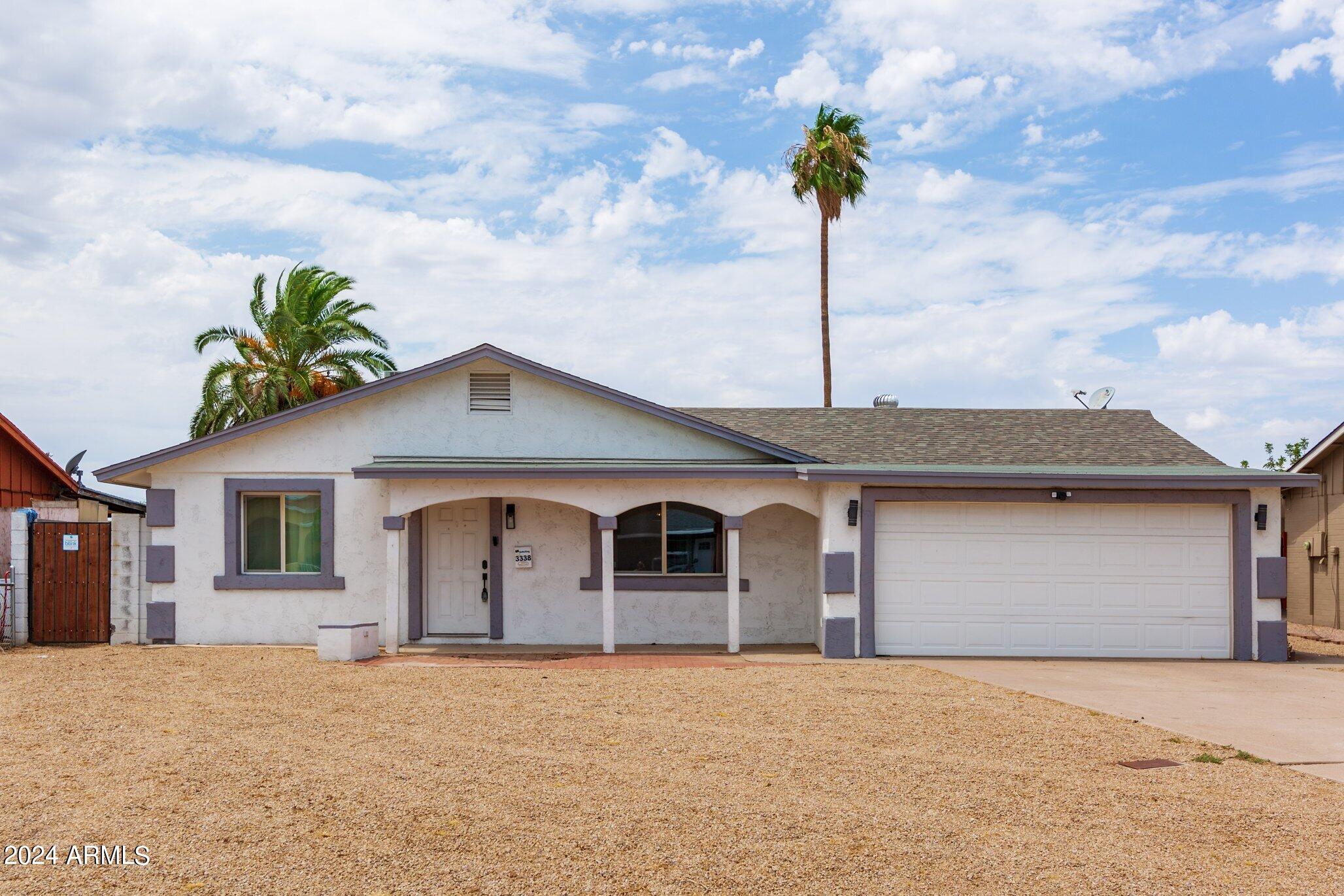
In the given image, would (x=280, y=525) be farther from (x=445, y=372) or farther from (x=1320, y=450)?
(x=1320, y=450)

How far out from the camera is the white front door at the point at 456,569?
1650 cm

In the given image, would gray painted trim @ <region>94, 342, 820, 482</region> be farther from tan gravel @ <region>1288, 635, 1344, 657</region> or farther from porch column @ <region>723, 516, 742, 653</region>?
tan gravel @ <region>1288, 635, 1344, 657</region>

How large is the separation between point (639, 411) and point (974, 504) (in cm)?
486

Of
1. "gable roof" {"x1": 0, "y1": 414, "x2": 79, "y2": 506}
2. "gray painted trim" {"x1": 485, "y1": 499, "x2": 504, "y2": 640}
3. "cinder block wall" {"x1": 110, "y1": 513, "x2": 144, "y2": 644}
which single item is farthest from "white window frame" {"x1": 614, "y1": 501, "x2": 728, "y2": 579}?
"gable roof" {"x1": 0, "y1": 414, "x2": 79, "y2": 506}

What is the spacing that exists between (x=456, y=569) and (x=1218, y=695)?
10.2 meters

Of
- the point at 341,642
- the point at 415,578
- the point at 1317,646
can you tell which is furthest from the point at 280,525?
the point at 1317,646

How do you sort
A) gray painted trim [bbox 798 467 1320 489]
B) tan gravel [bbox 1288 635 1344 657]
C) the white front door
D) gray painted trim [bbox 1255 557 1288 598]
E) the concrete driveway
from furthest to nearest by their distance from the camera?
tan gravel [bbox 1288 635 1344 657] < the white front door < gray painted trim [bbox 1255 557 1288 598] < gray painted trim [bbox 798 467 1320 489] < the concrete driveway

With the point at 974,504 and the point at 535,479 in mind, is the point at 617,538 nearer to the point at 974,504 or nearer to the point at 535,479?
the point at 535,479

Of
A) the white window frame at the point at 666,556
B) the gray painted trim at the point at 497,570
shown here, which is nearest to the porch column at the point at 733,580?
the white window frame at the point at 666,556

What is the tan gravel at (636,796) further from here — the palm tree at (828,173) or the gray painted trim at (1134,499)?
the palm tree at (828,173)

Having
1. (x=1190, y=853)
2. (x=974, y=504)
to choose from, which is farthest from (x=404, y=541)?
(x=1190, y=853)

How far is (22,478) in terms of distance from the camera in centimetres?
2186

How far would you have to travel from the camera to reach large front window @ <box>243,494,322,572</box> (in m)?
16.0

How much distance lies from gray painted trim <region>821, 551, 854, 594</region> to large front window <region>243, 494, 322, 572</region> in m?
7.26
